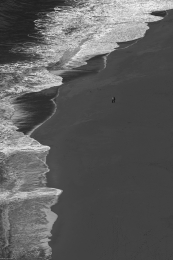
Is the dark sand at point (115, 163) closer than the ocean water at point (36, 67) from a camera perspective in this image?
Yes

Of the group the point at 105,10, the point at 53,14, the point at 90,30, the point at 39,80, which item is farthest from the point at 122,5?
the point at 39,80

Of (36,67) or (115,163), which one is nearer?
(115,163)

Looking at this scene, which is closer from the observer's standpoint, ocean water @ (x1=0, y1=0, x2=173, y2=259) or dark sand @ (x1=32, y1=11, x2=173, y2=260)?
dark sand @ (x1=32, y1=11, x2=173, y2=260)

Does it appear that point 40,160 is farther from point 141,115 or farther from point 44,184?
point 141,115
